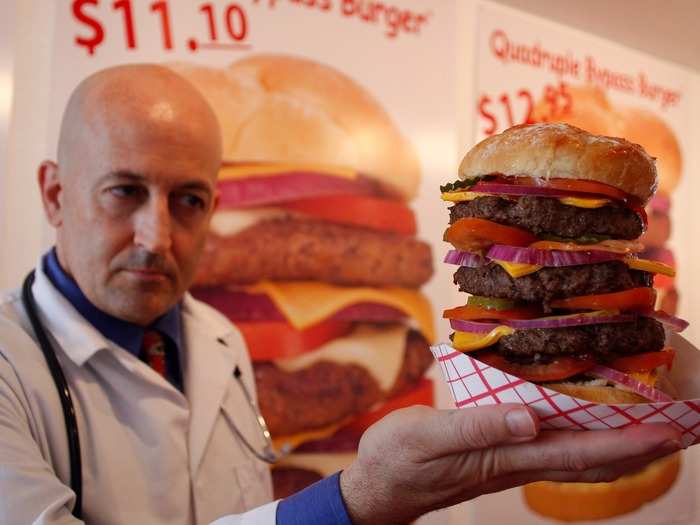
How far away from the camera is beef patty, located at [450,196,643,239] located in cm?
103

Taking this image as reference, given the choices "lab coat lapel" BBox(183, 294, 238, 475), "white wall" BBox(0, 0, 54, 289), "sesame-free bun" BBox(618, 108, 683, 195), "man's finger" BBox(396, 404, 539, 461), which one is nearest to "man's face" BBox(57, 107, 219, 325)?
"lab coat lapel" BBox(183, 294, 238, 475)

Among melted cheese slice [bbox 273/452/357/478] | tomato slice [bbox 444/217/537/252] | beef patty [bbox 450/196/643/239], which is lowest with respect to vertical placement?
melted cheese slice [bbox 273/452/357/478]

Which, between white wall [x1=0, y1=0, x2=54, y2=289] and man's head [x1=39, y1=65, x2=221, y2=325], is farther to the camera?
white wall [x1=0, y1=0, x2=54, y2=289]

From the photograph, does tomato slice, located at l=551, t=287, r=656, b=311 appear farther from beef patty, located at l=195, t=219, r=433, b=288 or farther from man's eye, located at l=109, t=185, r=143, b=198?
beef patty, located at l=195, t=219, r=433, b=288

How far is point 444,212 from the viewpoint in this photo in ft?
8.79

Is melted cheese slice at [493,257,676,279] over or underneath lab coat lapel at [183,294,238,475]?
over

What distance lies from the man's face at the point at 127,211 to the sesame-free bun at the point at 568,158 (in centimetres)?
80

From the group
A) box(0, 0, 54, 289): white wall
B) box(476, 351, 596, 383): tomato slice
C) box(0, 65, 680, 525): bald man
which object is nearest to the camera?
A: box(476, 351, 596, 383): tomato slice

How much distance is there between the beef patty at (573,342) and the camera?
101cm

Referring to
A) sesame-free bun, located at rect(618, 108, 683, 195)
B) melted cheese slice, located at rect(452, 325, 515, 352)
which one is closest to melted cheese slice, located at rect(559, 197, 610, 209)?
melted cheese slice, located at rect(452, 325, 515, 352)

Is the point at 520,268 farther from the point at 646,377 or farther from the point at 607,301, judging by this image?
the point at 646,377

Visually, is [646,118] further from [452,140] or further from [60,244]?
[60,244]

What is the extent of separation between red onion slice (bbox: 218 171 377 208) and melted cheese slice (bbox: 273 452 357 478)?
36.8 inches

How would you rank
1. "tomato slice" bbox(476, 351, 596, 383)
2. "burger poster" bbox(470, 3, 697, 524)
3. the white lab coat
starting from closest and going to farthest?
"tomato slice" bbox(476, 351, 596, 383) → the white lab coat → "burger poster" bbox(470, 3, 697, 524)
